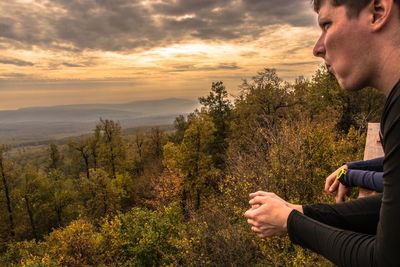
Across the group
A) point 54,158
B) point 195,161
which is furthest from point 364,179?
point 54,158

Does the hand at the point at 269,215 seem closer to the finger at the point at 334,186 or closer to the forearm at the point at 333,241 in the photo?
the forearm at the point at 333,241

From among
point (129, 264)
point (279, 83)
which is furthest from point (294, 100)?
point (129, 264)

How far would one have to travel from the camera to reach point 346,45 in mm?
A: 1263

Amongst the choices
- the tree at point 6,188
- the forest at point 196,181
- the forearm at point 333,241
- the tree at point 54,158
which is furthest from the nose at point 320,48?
the tree at point 54,158

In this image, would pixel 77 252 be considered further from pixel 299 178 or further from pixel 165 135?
pixel 165 135

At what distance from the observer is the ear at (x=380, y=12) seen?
1119 mm

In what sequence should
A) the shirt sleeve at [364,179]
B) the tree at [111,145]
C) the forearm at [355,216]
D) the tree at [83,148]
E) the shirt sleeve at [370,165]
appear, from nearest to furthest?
the forearm at [355,216], the shirt sleeve at [364,179], the shirt sleeve at [370,165], the tree at [83,148], the tree at [111,145]

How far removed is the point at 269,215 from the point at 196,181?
3884 centimetres

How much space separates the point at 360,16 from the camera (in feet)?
3.92

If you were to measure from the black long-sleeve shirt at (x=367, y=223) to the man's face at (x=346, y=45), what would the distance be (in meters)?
0.19

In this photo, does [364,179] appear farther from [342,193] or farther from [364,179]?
[342,193]

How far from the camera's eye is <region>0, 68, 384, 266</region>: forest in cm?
1789

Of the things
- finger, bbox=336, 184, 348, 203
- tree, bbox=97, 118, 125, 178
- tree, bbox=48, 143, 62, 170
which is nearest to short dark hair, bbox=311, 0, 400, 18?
finger, bbox=336, 184, 348, 203

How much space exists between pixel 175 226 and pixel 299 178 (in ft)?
35.0
